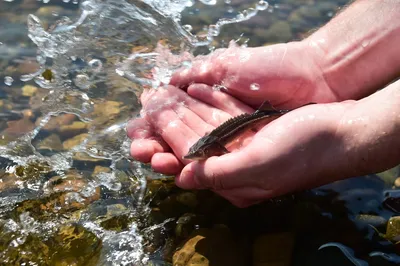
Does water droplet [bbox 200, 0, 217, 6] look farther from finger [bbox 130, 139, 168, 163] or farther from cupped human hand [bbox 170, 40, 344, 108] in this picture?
finger [bbox 130, 139, 168, 163]

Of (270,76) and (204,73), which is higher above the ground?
(270,76)

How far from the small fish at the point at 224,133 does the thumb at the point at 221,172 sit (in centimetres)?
11

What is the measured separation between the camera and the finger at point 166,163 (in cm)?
388

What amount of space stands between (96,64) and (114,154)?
4.97ft

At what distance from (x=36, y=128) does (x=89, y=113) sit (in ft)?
1.78

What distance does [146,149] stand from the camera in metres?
4.02

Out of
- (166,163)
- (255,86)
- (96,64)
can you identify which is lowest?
(96,64)

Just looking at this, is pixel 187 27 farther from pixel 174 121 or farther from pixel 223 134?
pixel 223 134

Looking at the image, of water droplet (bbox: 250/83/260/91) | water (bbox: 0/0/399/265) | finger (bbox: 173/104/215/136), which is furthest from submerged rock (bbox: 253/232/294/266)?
water droplet (bbox: 250/83/260/91)

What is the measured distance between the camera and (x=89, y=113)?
5223mm

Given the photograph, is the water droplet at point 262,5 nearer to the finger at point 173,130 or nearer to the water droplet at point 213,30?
the water droplet at point 213,30

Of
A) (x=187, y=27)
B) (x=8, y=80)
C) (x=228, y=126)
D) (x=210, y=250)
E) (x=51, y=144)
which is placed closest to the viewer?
(x=210, y=250)

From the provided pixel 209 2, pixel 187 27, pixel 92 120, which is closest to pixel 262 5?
pixel 209 2

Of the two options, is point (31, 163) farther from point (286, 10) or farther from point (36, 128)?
point (286, 10)
